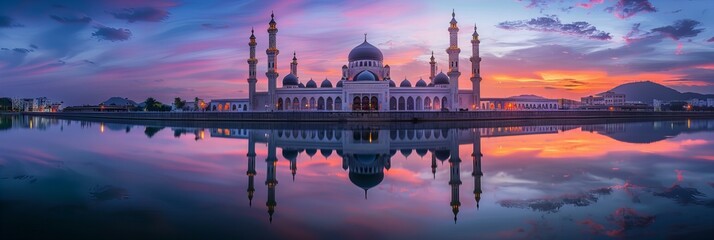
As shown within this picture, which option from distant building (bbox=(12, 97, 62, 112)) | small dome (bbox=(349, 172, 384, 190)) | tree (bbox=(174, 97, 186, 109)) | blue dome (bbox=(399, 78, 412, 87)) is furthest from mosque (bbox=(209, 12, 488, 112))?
distant building (bbox=(12, 97, 62, 112))

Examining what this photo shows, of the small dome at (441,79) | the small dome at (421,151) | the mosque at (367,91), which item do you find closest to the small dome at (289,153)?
the small dome at (421,151)

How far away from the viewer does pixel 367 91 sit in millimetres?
45000

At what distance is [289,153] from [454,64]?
3578cm

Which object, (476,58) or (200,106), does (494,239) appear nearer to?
(476,58)

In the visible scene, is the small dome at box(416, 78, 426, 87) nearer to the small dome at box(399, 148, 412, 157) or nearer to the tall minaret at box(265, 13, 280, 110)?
the tall minaret at box(265, 13, 280, 110)

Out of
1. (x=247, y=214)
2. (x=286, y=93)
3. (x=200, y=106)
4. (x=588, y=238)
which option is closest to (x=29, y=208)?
(x=247, y=214)

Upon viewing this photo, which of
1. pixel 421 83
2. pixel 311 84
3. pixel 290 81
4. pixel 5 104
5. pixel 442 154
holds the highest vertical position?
pixel 290 81

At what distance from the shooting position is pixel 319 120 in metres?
35.5

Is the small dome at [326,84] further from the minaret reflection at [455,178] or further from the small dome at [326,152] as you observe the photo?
the minaret reflection at [455,178]

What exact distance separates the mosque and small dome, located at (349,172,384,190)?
35.5m

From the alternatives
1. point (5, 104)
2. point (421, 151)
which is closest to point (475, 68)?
point (421, 151)

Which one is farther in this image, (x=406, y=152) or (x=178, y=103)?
(x=178, y=103)

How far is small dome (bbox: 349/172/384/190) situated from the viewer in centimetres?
796

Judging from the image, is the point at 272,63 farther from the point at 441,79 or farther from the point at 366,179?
the point at 366,179
